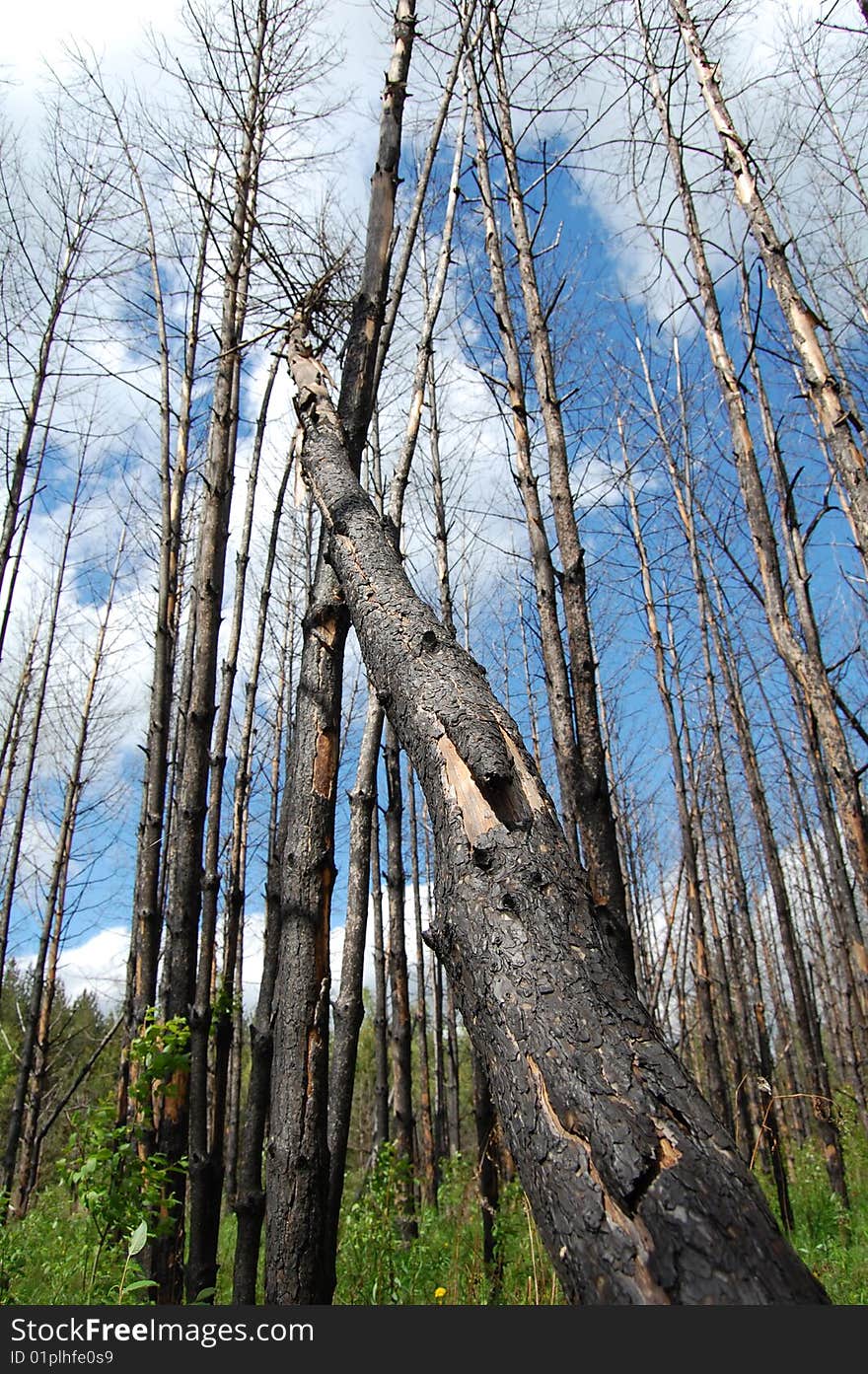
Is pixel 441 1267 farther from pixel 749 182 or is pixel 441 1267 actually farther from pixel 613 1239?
pixel 749 182

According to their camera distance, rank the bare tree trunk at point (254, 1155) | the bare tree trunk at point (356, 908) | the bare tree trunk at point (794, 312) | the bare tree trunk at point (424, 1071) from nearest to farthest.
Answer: the bare tree trunk at point (356, 908) → the bare tree trunk at point (254, 1155) → the bare tree trunk at point (794, 312) → the bare tree trunk at point (424, 1071)

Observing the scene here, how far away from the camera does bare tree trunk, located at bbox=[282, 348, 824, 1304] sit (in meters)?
0.90

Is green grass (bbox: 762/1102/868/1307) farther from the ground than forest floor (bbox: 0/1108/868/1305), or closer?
closer

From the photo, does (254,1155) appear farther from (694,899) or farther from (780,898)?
(780,898)

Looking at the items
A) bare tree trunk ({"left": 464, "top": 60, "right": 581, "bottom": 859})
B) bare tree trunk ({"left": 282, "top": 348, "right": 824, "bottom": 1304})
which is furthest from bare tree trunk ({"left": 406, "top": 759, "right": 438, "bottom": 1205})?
bare tree trunk ({"left": 282, "top": 348, "right": 824, "bottom": 1304})

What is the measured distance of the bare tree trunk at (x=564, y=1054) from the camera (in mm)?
900

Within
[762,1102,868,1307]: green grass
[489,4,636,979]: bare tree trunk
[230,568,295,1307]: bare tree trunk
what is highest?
[489,4,636,979]: bare tree trunk

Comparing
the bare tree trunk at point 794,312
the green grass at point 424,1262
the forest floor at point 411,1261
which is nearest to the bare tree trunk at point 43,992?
the forest floor at point 411,1261

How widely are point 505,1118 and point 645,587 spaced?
9197mm

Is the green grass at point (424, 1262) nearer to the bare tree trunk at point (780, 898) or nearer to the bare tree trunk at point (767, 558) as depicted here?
the bare tree trunk at point (767, 558)

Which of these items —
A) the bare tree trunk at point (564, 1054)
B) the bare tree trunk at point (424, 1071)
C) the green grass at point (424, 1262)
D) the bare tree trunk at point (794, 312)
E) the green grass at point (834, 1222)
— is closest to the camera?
the bare tree trunk at point (564, 1054)

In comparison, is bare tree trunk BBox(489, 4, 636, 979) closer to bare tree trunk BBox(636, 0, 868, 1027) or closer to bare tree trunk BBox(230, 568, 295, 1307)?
bare tree trunk BBox(636, 0, 868, 1027)

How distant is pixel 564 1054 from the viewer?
1.10 meters

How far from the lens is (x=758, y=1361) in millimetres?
932
